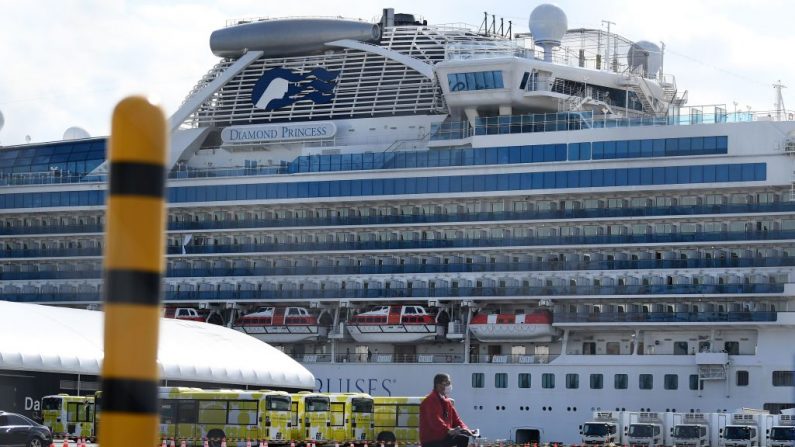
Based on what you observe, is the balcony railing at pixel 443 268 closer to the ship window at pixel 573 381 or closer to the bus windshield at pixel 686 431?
the ship window at pixel 573 381

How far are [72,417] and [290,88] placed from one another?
25238 mm

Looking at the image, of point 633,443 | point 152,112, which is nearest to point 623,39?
point 633,443

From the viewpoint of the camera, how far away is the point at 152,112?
348cm

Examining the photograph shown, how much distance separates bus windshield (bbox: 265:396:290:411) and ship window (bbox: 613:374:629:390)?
1548cm

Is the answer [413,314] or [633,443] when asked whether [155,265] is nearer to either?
[633,443]

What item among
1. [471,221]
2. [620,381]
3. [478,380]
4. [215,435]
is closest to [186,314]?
[471,221]

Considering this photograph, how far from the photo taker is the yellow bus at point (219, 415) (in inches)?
2071

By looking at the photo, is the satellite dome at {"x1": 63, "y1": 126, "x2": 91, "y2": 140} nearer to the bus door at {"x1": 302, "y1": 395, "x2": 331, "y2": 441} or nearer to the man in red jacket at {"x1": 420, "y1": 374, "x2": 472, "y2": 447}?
the bus door at {"x1": 302, "y1": 395, "x2": 331, "y2": 441}

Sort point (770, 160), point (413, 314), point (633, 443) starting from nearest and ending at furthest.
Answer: point (633, 443), point (770, 160), point (413, 314)

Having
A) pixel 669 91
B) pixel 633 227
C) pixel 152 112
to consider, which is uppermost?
pixel 669 91

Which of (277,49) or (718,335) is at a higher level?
(277,49)

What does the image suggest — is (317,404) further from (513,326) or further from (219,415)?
(513,326)

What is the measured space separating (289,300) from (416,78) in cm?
1206

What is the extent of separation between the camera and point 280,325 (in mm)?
69625
